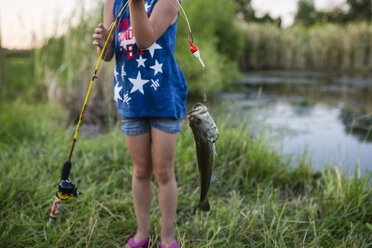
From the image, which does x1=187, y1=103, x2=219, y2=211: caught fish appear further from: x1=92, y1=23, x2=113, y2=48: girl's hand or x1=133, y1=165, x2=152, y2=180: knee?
x1=92, y1=23, x2=113, y2=48: girl's hand

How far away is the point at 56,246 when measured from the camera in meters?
1.96

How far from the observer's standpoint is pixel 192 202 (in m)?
2.64

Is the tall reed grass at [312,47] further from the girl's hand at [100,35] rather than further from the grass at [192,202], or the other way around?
the girl's hand at [100,35]

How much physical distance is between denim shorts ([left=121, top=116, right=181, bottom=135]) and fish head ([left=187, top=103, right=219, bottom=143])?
293 mm

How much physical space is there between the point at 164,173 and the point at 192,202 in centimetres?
87

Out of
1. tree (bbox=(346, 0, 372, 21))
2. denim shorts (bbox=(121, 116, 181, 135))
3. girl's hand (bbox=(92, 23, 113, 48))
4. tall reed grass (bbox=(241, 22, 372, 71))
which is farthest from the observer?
tree (bbox=(346, 0, 372, 21))

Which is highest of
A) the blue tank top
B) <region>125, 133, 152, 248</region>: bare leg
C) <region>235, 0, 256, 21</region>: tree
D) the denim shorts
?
<region>235, 0, 256, 21</region>: tree

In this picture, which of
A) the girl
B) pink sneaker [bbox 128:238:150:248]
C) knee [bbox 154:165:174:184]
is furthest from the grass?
the girl

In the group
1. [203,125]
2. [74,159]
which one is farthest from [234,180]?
[203,125]

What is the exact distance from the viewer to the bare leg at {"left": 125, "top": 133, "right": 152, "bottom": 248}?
73.7 inches

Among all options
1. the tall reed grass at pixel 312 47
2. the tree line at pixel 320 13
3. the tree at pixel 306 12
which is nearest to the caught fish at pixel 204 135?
the tall reed grass at pixel 312 47

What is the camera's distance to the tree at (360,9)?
38.1m

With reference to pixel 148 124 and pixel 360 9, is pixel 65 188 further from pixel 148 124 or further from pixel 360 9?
pixel 360 9

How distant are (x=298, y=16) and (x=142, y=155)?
5155 centimetres
